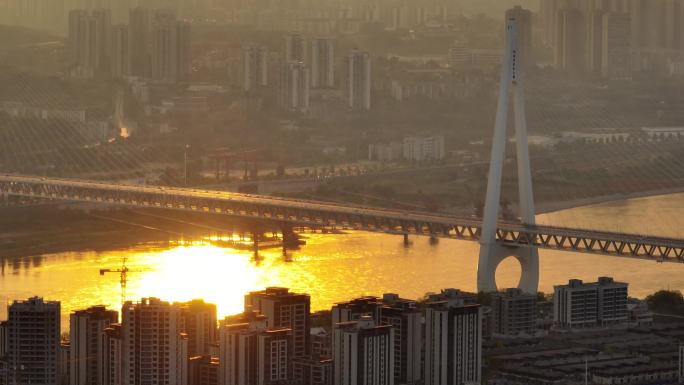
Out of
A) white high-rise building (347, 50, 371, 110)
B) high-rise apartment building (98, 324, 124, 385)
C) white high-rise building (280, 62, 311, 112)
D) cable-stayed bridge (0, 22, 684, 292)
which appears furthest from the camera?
white high-rise building (347, 50, 371, 110)

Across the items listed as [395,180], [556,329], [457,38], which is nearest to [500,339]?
[556,329]

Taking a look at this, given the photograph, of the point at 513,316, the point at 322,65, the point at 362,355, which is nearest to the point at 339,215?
the point at 513,316

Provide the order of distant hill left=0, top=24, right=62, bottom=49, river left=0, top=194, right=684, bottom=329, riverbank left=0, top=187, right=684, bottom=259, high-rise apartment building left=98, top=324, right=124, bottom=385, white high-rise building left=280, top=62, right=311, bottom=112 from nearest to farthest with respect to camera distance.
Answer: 1. high-rise apartment building left=98, top=324, right=124, bottom=385
2. river left=0, top=194, right=684, bottom=329
3. riverbank left=0, top=187, right=684, bottom=259
4. white high-rise building left=280, top=62, right=311, bottom=112
5. distant hill left=0, top=24, right=62, bottom=49

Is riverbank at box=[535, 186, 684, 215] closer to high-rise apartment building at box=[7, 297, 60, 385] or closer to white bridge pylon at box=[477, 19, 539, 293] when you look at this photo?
white bridge pylon at box=[477, 19, 539, 293]

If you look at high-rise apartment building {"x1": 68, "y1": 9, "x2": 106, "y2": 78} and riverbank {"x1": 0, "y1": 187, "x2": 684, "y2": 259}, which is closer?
riverbank {"x1": 0, "y1": 187, "x2": 684, "y2": 259}

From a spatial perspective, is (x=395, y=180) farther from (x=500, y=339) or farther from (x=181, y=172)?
(x=500, y=339)

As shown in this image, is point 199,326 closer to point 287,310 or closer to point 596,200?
point 287,310

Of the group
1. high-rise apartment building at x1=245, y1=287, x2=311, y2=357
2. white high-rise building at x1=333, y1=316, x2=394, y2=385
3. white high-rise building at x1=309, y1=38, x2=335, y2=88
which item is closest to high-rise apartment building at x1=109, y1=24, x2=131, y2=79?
white high-rise building at x1=309, y1=38, x2=335, y2=88
